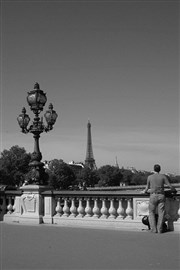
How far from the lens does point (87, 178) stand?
114500 millimetres

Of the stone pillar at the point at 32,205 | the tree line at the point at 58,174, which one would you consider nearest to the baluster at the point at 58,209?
the stone pillar at the point at 32,205

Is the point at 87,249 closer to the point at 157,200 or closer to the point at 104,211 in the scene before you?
the point at 157,200

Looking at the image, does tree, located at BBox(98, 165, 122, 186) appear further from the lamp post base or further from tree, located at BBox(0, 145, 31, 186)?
the lamp post base

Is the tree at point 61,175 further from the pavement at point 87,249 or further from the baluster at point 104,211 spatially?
the pavement at point 87,249

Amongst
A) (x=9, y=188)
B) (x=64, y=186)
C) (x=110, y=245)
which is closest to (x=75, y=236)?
(x=110, y=245)

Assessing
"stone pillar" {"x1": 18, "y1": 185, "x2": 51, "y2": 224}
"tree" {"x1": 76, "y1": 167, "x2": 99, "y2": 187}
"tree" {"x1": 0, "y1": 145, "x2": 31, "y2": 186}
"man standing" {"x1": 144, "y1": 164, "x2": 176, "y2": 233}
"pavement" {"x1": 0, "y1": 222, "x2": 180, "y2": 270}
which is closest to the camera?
"pavement" {"x1": 0, "y1": 222, "x2": 180, "y2": 270}

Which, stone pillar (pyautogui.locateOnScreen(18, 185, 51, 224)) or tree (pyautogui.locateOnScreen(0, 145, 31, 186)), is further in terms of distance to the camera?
tree (pyautogui.locateOnScreen(0, 145, 31, 186))

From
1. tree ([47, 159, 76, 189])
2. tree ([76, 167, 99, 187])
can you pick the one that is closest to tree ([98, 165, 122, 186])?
tree ([76, 167, 99, 187])

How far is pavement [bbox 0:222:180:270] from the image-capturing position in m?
6.46

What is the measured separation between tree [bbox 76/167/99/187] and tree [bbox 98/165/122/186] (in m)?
2.27

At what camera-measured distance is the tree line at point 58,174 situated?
244 feet

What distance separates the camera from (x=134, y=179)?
139 m

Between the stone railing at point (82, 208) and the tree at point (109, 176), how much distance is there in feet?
327

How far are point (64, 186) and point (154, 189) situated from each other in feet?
279
